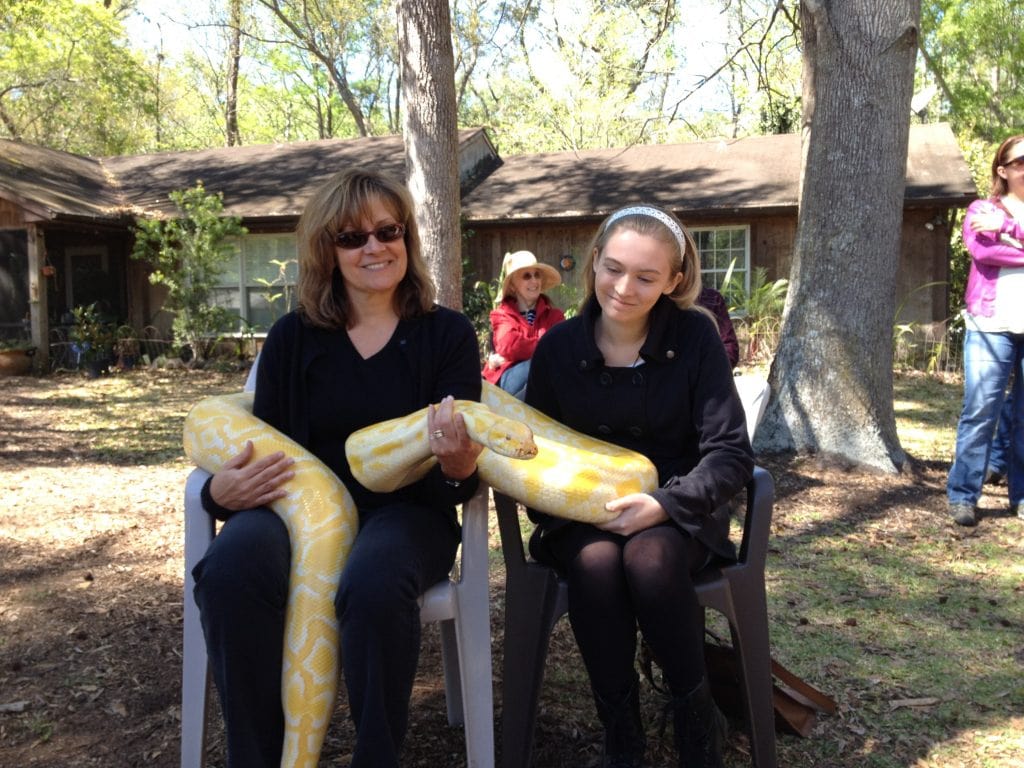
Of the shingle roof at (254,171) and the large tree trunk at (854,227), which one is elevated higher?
the shingle roof at (254,171)

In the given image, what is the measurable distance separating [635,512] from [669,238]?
Result: 876 millimetres

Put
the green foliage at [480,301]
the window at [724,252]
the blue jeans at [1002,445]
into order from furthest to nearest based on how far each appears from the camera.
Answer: the green foliage at [480,301] → the window at [724,252] → the blue jeans at [1002,445]

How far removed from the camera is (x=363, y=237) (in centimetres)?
279

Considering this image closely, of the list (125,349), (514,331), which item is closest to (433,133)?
(514,331)

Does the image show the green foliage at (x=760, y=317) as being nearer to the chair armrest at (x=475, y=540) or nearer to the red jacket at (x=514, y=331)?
the red jacket at (x=514, y=331)

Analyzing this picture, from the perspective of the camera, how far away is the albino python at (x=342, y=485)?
2283 millimetres

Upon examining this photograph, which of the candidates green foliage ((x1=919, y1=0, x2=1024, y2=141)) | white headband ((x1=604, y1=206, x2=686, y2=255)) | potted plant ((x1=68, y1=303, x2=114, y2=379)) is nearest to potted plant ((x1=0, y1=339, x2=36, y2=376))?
potted plant ((x1=68, y1=303, x2=114, y2=379))

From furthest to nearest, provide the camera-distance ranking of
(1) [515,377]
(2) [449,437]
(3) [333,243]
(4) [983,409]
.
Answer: (1) [515,377], (4) [983,409], (3) [333,243], (2) [449,437]

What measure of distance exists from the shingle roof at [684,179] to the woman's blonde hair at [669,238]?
11.6m

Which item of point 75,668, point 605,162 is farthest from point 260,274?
point 75,668

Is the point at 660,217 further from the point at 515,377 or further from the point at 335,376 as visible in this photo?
the point at 515,377

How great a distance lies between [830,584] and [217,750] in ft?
9.42

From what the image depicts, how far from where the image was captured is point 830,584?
421cm

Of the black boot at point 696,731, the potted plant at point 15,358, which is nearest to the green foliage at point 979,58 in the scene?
the potted plant at point 15,358
